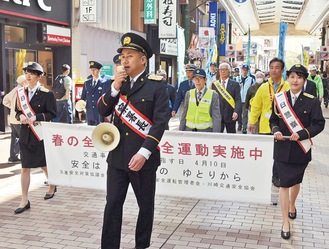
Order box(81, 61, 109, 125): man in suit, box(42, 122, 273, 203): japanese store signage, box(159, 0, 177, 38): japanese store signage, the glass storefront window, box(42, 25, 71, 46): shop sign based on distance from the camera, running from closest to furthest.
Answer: box(42, 122, 273, 203): japanese store signage
box(81, 61, 109, 125): man in suit
the glass storefront window
box(42, 25, 71, 46): shop sign
box(159, 0, 177, 38): japanese store signage

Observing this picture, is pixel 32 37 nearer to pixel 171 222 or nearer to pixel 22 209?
pixel 22 209

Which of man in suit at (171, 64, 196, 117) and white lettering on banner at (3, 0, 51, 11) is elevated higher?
white lettering on banner at (3, 0, 51, 11)

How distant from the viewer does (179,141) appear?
18.0 ft

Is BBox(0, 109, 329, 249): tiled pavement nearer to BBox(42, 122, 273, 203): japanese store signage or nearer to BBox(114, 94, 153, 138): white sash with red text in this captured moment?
BBox(42, 122, 273, 203): japanese store signage

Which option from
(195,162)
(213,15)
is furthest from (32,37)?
(213,15)

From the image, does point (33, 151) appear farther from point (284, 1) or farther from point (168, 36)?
point (284, 1)

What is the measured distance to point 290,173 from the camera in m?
4.84

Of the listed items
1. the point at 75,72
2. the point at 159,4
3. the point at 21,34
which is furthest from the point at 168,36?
the point at 21,34

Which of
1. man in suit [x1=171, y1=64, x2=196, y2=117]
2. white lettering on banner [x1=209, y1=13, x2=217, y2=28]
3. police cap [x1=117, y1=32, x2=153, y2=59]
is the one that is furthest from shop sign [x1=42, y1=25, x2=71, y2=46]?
white lettering on banner [x1=209, y1=13, x2=217, y2=28]

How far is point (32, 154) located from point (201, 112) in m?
2.31

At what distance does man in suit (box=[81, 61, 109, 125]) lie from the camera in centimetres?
830

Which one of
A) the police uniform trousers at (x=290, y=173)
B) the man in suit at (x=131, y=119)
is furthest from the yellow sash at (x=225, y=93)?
the man in suit at (x=131, y=119)

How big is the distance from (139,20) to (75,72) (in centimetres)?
641

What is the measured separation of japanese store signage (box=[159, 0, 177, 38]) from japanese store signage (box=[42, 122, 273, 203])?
13.1 metres
